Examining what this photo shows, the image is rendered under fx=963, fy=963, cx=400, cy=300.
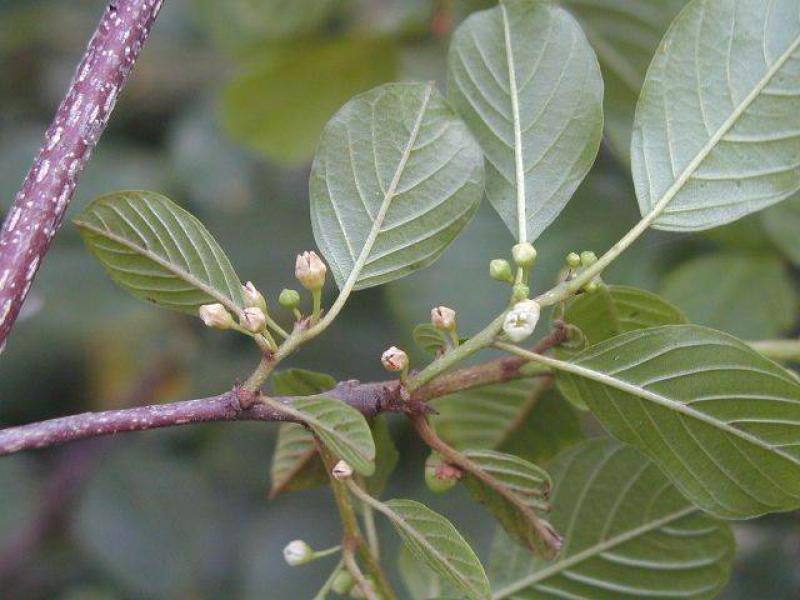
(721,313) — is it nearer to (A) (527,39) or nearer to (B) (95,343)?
(A) (527,39)

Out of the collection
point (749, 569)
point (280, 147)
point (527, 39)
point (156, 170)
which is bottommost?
point (749, 569)

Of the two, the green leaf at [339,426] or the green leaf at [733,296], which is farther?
the green leaf at [733,296]

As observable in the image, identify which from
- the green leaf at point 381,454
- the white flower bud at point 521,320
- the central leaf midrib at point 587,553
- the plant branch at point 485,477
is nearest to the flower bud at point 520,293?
the white flower bud at point 521,320

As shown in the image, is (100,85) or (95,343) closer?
(100,85)

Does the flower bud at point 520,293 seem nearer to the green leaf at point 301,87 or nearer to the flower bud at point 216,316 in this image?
the flower bud at point 216,316

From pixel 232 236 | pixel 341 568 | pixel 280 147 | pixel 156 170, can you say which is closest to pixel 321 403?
pixel 341 568

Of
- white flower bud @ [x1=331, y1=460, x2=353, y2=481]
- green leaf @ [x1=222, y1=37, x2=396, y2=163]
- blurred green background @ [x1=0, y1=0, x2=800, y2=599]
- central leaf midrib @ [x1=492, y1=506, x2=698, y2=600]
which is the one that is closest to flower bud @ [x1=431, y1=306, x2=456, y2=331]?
white flower bud @ [x1=331, y1=460, x2=353, y2=481]
